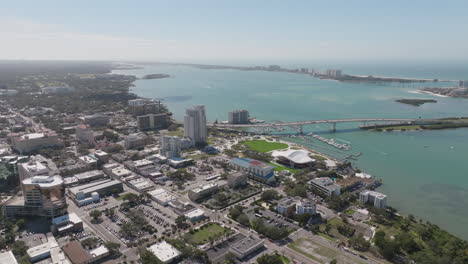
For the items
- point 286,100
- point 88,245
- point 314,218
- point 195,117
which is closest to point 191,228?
point 88,245

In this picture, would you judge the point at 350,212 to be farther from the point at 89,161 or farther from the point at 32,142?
the point at 32,142

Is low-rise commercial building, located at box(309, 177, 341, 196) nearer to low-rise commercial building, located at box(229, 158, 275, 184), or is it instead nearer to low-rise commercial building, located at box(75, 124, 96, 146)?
low-rise commercial building, located at box(229, 158, 275, 184)

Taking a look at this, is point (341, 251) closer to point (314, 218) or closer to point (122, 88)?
point (314, 218)

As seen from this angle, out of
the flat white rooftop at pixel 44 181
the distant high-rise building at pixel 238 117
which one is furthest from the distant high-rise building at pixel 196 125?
the flat white rooftop at pixel 44 181

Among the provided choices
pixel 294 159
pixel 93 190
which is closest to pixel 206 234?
pixel 93 190

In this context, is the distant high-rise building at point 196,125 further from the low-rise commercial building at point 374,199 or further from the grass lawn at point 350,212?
the grass lawn at point 350,212
